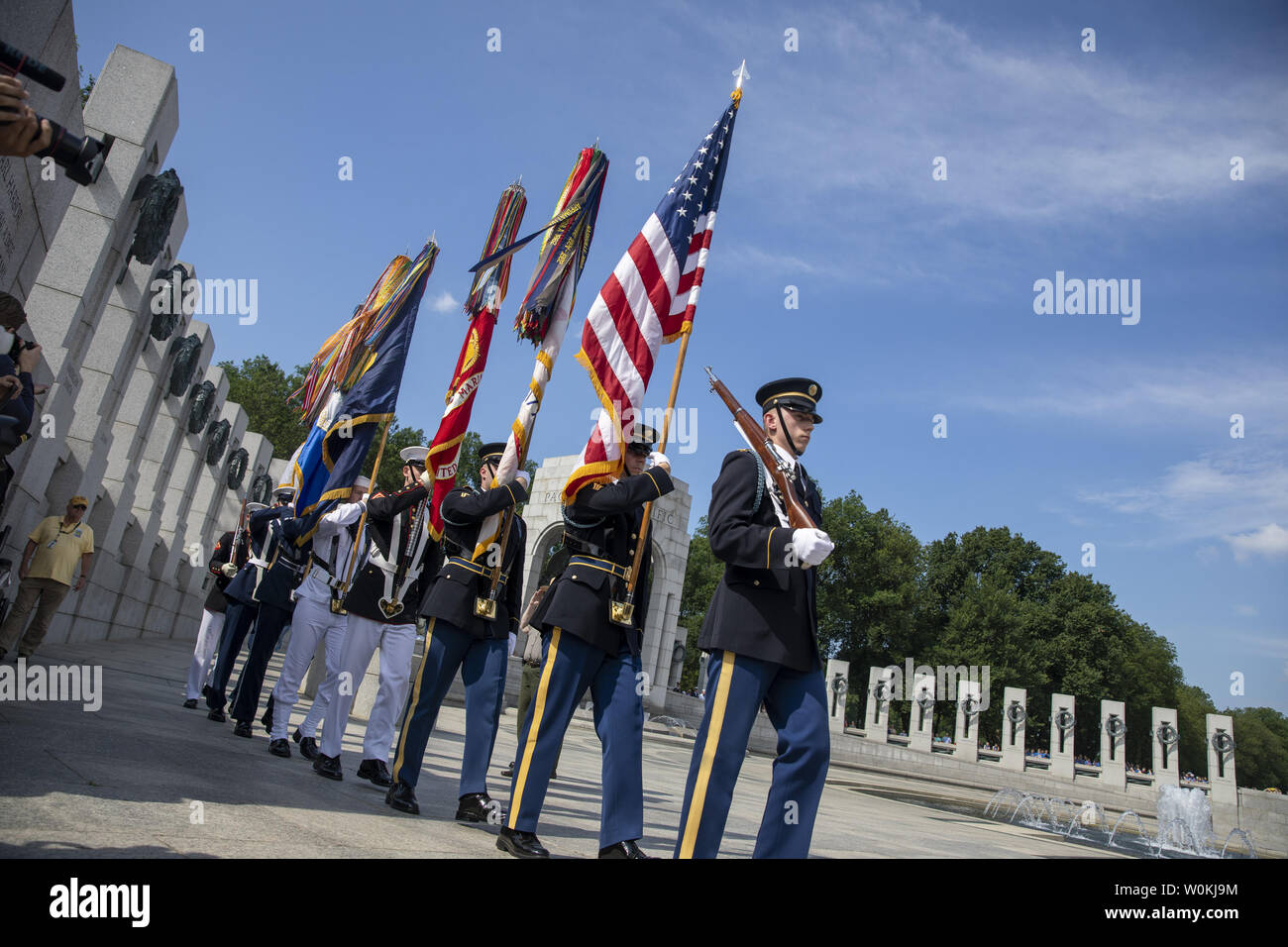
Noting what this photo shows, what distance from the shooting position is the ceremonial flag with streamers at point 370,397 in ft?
26.9

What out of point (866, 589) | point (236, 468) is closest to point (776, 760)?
point (236, 468)

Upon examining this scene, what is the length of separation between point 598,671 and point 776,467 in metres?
1.55

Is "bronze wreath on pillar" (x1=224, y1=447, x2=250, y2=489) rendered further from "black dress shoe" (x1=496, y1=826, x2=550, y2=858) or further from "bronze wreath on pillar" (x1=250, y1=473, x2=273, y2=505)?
"black dress shoe" (x1=496, y1=826, x2=550, y2=858)

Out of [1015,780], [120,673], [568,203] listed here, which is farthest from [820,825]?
[1015,780]

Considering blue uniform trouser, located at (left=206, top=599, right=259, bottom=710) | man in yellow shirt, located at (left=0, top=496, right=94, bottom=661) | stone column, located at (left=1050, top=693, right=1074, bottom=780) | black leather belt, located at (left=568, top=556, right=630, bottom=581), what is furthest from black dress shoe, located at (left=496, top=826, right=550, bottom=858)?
stone column, located at (left=1050, top=693, right=1074, bottom=780)

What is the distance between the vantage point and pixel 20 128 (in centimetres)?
290

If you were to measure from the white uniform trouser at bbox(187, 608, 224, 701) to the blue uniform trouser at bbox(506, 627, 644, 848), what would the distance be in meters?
6.22

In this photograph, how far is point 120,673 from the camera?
1093 cm

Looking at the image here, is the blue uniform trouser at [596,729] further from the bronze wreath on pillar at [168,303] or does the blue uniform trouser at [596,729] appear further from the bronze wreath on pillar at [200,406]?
the bronze wreath on pillar at [200,406]

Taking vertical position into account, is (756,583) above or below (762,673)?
above

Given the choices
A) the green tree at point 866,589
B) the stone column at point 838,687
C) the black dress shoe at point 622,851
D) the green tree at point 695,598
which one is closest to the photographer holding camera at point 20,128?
the black dress shoe at point 622,851

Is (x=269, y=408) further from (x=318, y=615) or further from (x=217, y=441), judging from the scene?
(x=318, y=615)
